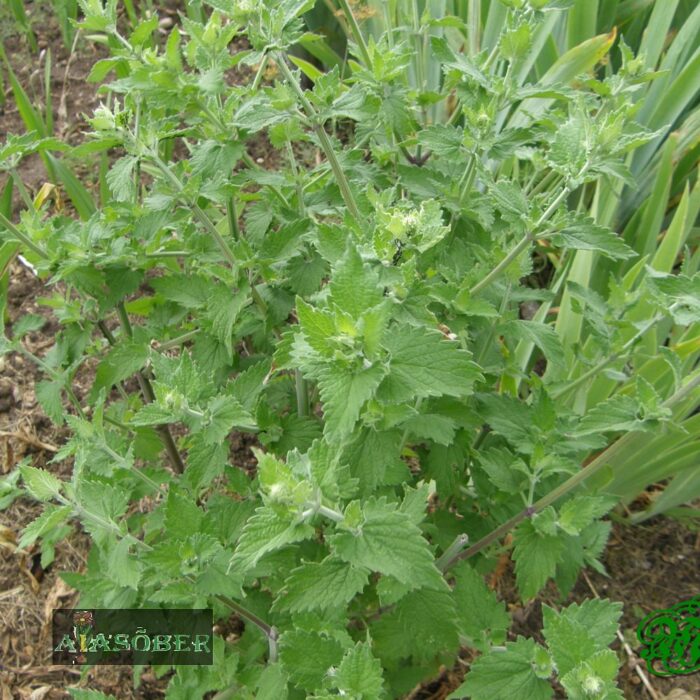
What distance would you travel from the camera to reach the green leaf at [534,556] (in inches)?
47.6

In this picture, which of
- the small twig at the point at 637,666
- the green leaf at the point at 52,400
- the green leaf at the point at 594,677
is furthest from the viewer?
the small twig at the point at 637,666

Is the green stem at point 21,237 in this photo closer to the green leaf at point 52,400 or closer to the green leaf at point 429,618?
the green leaf at point 52,400

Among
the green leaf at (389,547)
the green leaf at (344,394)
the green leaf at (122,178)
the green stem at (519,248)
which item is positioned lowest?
the green leaf at (389,547)

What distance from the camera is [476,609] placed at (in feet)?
4.05

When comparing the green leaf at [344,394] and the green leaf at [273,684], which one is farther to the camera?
the green leaf at [273,684]

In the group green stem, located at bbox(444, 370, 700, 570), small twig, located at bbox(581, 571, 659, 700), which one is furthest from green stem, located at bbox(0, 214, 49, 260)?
small twig, located at bbox(581, 571, 659, 700)

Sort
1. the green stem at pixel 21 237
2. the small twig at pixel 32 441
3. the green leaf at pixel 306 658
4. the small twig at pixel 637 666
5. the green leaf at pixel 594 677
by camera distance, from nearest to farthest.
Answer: the green leaf at pixel 594 677 < the green leaf at pixel 306 658 < the green stem at pixel 21 237 < the small twig at pixel 637 666 < the small twig at pixel 32 441

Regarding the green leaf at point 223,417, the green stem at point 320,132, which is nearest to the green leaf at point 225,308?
the green leaf at point 223,417

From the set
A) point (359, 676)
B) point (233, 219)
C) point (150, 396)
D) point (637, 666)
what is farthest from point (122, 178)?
point (637, 666)

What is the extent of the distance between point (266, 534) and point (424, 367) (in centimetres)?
29

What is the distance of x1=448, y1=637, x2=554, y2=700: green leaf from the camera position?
108cm

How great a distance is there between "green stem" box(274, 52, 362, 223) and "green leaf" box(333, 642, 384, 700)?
2.13 ft

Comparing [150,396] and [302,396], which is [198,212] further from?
[150,396]

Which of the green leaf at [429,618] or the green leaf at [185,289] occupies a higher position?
the green leaf at [185,289]
